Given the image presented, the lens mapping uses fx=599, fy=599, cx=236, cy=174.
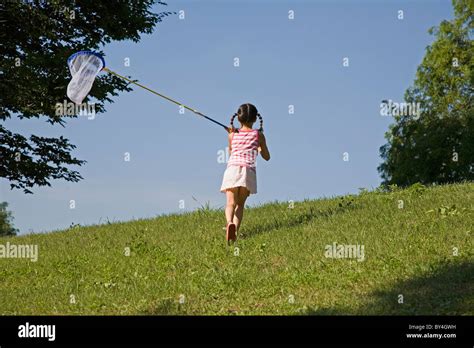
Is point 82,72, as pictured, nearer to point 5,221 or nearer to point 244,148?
point 244,148

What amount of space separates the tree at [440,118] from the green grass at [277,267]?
21.9 meters

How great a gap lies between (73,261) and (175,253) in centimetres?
244

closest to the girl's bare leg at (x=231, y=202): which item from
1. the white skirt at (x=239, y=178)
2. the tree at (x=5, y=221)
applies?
the white skirt at (x=239, y=178)

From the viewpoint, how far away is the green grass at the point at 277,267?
8625 millimetres

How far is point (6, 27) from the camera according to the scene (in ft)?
83.0

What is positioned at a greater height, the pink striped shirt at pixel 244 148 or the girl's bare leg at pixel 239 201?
the pink striped shirt at pixel 244 148
